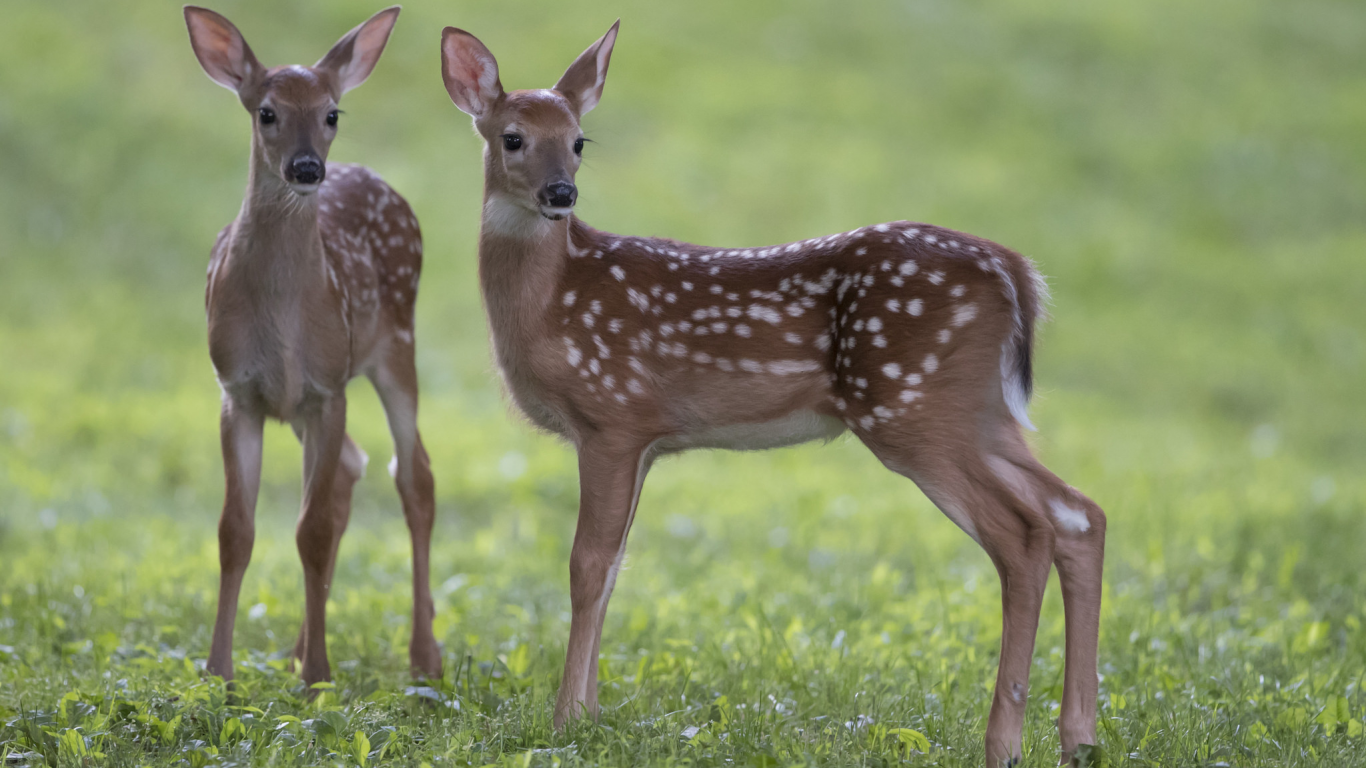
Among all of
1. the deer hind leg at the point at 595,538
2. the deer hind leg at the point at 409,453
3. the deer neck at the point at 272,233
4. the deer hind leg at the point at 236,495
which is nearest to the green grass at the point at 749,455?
the deer hind leg at the point at 595,538

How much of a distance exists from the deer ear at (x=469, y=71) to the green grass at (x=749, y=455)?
70.2 inches

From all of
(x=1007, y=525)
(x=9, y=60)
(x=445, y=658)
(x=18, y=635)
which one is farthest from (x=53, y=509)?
(x=9, y=60)

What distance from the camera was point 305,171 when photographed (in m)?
4.70

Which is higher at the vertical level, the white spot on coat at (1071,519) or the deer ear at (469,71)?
the deer ear at (469,71)

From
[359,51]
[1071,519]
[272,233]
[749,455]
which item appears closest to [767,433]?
[1071,519]

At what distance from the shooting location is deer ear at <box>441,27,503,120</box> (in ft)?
15.4

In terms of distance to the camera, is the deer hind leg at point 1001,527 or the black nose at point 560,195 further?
the black nose at point 560,195

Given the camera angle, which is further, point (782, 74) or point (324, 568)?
point (782, 74)

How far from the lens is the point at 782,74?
17750mm

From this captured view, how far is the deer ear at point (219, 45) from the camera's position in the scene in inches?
198

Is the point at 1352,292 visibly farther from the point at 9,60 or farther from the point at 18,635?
the point at 9,60

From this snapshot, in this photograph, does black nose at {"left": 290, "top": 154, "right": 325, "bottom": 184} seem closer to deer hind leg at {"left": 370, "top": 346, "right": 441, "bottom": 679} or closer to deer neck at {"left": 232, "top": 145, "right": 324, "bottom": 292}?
deer neck at {"left": 232, "top": 145, "right": 324, "bottom": 292}

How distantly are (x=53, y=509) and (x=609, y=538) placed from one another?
517 cm

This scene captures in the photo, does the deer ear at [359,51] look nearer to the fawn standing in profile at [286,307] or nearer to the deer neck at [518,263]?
the fawn standing in profile at [286,307]
